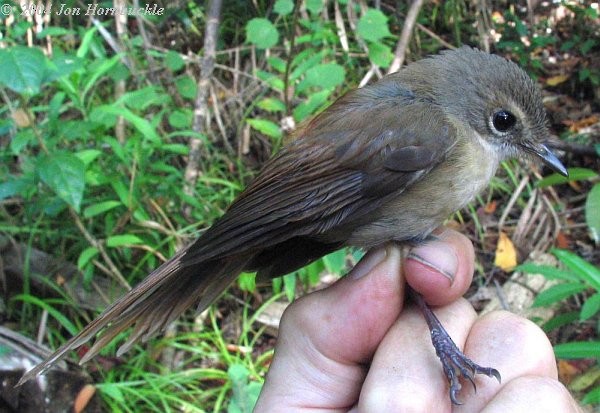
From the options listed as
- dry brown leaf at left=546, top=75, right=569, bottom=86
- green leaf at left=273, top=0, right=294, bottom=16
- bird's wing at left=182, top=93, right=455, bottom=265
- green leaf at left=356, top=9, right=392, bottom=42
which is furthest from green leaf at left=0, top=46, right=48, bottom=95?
dry brown leaf at left=546, top=75, right=569, bottom=86

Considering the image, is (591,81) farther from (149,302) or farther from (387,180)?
(149,302)

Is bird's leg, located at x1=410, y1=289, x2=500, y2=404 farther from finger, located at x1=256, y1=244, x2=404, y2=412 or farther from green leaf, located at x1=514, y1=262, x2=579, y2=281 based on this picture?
green leaf, located at x1=514, y1=262, x2=579, y2=281

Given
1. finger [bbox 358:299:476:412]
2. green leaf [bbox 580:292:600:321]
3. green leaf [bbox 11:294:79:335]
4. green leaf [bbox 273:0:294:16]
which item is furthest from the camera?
green leaf [bbox 11:294:79:335]

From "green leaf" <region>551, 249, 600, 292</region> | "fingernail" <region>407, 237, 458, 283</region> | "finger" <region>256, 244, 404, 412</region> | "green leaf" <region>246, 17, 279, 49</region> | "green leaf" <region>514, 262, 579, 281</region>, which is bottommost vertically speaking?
"green leaf" <region>514, 262, 579, 281</region>

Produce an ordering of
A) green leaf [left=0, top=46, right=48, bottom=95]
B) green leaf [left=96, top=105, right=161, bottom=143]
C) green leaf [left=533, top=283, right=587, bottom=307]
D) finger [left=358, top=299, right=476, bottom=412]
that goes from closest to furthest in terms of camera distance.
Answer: finger [left=358, top=299, right=476, bottom=412] < green leaf [left=0, top=46, right=48, bottom=95] < green leaf [left=533, top=283, right=587, bottom=307] < green leaf [left=96, top=105, right=161, bottom=143]

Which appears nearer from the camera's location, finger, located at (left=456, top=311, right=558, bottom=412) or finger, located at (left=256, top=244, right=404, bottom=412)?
finger, located at (left=456, top=311, right=558, bottom=412)

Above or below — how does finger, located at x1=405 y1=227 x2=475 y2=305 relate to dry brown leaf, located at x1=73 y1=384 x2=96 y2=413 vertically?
above

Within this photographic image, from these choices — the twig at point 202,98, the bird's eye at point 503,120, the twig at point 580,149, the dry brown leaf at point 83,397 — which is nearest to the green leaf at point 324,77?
the twig at point 202,98

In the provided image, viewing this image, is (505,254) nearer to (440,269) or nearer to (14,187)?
(440,269)
